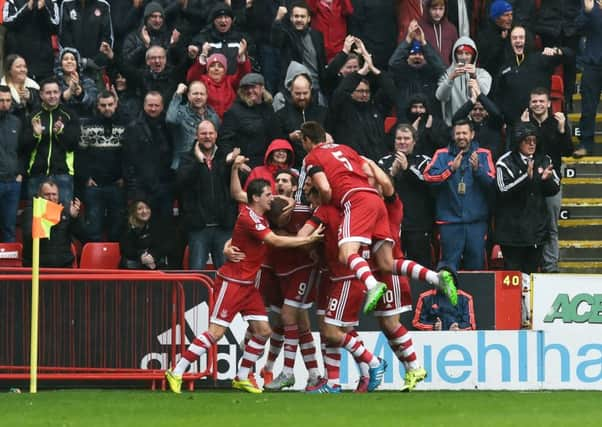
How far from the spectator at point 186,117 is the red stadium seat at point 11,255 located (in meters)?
2.39

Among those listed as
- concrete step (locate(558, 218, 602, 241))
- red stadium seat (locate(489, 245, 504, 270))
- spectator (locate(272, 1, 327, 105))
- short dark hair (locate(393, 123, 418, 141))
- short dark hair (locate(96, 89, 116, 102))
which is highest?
spectator (locate(272, 1, 327, 105))

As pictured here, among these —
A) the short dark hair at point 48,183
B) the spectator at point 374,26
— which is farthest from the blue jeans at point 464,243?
the short dark hair at point 48,183

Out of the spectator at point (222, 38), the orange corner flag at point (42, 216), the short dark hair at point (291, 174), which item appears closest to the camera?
the orange corner flag at point (42, 216)

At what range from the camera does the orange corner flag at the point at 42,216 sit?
16688mm

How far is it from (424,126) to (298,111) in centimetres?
174

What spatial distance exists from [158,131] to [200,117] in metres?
0.60

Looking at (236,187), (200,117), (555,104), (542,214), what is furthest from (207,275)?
(555,104)

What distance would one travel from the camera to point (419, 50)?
70.3ft

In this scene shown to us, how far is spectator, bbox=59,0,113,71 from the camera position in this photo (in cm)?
2233

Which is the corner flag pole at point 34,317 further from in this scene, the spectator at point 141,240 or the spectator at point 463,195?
the spectator at point 463,195

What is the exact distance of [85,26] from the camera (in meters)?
22.3

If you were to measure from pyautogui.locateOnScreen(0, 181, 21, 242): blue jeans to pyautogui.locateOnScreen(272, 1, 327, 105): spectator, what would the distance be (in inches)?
168

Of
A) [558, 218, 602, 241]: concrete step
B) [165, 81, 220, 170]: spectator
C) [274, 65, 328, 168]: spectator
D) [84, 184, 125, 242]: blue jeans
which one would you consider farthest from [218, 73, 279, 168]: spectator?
[558, 218, 602, 241]: concrete step

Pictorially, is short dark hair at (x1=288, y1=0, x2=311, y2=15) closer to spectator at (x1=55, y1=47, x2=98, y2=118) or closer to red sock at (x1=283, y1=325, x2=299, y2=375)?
spectator at (x1=55, y1=47, x2=98, y2=118)
